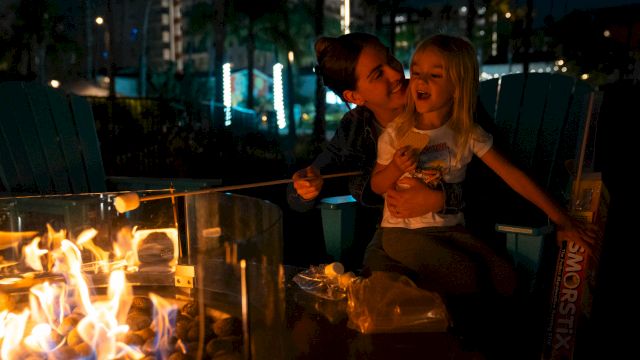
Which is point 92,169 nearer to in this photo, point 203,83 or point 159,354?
point 159,354

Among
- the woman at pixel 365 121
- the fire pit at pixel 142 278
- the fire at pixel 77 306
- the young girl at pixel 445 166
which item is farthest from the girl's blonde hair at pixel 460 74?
the fire at pixel 77 306

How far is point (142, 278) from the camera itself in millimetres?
2400

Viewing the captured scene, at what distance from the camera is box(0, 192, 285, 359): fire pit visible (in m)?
1.49

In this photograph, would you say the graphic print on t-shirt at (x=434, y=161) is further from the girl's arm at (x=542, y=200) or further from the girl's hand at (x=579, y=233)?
the girl's hand at (x=579, y=233)

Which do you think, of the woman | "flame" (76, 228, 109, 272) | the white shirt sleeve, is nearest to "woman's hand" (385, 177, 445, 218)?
the woman

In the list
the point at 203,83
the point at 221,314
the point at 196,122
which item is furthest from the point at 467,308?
the point at 203,83

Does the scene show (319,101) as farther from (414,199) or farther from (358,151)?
(414,199)

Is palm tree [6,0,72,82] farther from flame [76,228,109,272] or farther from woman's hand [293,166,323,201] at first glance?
woman's hand [293,166,323,201]

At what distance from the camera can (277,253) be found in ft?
5.06

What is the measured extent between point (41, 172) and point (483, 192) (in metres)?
2.66

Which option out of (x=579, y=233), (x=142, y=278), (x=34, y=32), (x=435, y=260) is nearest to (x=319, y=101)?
(x=142, y=278)

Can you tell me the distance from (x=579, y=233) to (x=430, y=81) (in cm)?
78

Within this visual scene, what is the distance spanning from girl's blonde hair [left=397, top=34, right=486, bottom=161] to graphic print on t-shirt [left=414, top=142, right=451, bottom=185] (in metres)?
0.06

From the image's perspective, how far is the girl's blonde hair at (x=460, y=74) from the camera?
216cm
